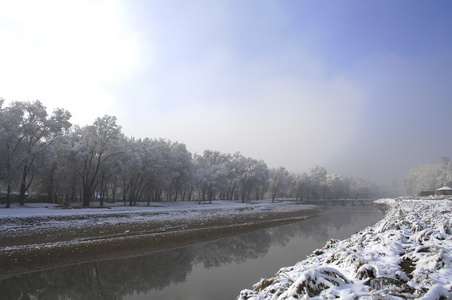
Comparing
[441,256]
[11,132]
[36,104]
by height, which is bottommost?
[441,256]

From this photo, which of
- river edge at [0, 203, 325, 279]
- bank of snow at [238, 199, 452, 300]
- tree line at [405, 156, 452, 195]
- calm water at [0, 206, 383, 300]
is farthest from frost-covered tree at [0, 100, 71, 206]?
tree line at [405, 156, 452, 195]

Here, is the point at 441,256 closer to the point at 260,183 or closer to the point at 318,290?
the point at 318,290

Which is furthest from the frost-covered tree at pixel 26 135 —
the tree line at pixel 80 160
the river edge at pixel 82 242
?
the river edge at pixel 82 242

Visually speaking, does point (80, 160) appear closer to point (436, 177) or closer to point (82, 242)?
point (82, 242)

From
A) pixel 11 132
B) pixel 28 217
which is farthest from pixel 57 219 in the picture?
pixel 11 132

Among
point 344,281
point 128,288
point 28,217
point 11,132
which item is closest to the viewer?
point 344,281

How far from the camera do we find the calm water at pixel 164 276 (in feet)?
33.0

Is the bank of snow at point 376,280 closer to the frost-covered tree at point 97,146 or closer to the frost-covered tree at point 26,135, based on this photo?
the frost-covered tree at point 26,135

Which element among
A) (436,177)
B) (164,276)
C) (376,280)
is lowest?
(164,276)

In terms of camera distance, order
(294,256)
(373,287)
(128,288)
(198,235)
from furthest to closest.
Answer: (198,235)
(294,256)
(128,288)
(373,287)

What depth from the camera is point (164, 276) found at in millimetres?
12125

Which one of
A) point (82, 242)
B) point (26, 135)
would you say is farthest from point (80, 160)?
point (82, 242)

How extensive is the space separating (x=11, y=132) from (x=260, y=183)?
65586mm

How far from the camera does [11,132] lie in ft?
104
